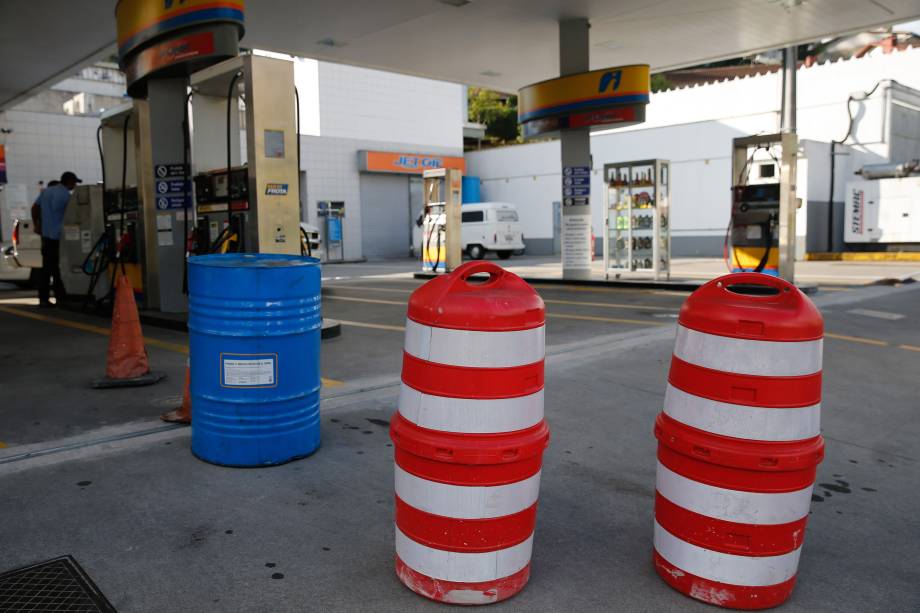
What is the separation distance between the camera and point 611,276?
53.6ft

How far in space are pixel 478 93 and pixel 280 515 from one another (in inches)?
1976

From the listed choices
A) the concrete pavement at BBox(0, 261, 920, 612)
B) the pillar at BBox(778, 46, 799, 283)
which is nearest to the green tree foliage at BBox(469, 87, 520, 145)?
the pillar at BBox(778, 46, 799, 283)

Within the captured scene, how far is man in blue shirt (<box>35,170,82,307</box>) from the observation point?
35.6 feet

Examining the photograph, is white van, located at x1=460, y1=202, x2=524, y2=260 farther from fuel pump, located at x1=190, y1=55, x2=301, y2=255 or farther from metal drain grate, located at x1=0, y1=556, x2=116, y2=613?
metal drain grate, located at x1=0, y1=556, x2=116, y2=613

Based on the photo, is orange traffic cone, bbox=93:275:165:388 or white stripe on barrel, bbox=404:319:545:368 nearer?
white stripe on barrel, bbox=404:319:545:368

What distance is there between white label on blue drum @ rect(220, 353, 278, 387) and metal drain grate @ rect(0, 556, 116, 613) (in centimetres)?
122

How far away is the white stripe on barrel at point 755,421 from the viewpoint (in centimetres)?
250

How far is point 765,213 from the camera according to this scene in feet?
40.9

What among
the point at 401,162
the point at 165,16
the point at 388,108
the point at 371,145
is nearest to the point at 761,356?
the point at 165,16

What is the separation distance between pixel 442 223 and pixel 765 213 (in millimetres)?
8149

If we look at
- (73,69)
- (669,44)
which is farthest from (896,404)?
(73,69)

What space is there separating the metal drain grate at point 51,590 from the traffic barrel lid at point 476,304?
1.52 m

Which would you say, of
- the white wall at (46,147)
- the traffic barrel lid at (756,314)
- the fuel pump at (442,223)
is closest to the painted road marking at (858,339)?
the traffic barrel lid at (756,314)

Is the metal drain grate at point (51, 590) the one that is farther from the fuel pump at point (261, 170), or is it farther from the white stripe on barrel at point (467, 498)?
the fuel pump at point (261, 170)
